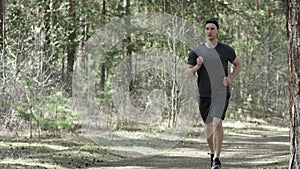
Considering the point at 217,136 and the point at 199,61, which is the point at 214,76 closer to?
the point at 199,61

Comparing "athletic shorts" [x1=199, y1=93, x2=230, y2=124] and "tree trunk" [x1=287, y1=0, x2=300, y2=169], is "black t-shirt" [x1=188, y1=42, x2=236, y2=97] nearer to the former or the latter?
"athletic shorts" [x1=199, y1=93, x2=230, y2=124]

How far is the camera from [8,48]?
13.7 metres

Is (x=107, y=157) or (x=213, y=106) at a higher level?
(x=213, y=106)

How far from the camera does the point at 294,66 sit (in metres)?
5.96

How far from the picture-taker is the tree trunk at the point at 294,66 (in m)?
5.90

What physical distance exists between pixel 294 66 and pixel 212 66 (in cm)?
120

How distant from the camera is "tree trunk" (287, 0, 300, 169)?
5.90 metres

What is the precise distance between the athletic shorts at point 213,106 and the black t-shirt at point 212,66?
8 cm

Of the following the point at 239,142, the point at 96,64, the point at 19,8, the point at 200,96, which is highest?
the point at 19,8

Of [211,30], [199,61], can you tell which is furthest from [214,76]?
[211,30]

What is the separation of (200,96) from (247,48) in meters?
23.4

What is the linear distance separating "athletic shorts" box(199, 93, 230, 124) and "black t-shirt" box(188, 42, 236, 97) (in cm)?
8

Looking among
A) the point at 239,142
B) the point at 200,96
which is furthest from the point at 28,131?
the point at 200,96

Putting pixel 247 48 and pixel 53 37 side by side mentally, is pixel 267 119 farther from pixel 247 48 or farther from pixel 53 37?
pixel 53 37
